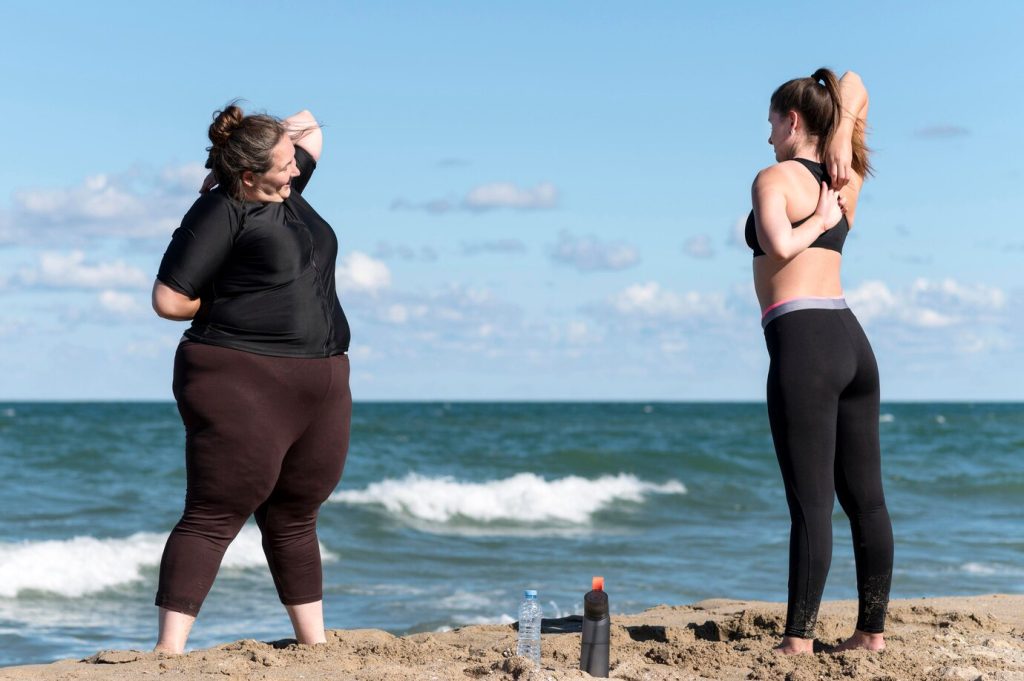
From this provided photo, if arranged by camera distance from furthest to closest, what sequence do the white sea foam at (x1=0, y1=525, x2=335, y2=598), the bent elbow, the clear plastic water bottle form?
1. the white sea foam at (x1=0, y1=525, x2=335, y2=598)
2. the clear plastic water bottle
3. the bent elbow

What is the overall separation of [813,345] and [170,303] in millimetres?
1930

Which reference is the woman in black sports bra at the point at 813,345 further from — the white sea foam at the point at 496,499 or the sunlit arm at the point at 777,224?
the white sea foam at the point at 496,499

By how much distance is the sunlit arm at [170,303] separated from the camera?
3225 millimetres

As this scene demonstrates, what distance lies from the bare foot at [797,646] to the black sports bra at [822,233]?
123 centimetres

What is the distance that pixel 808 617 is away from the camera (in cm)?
354

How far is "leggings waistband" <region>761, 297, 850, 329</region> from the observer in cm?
350

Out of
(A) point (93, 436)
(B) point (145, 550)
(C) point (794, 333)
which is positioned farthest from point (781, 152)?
(A) point (93, 436)

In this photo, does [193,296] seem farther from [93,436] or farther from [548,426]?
[548,426]

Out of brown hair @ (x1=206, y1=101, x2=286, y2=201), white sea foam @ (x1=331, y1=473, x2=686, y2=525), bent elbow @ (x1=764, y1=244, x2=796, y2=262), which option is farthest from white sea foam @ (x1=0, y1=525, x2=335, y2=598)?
bent elbow @ (x1=764, y1=244, x2=796, y2=262)

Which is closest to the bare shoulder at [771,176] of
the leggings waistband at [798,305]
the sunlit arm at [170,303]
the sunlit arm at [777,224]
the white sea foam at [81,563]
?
the sunlit arm at [777,224]

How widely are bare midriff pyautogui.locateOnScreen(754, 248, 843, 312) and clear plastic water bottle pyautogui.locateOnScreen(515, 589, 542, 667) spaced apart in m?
1.25

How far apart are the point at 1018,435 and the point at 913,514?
23.9 meters

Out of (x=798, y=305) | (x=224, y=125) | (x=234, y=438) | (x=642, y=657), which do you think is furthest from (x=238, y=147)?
(x=642, y=657)

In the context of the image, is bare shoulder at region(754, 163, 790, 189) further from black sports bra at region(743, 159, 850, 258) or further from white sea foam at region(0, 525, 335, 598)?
white sea foam at region(0, 525, 335, 598)
